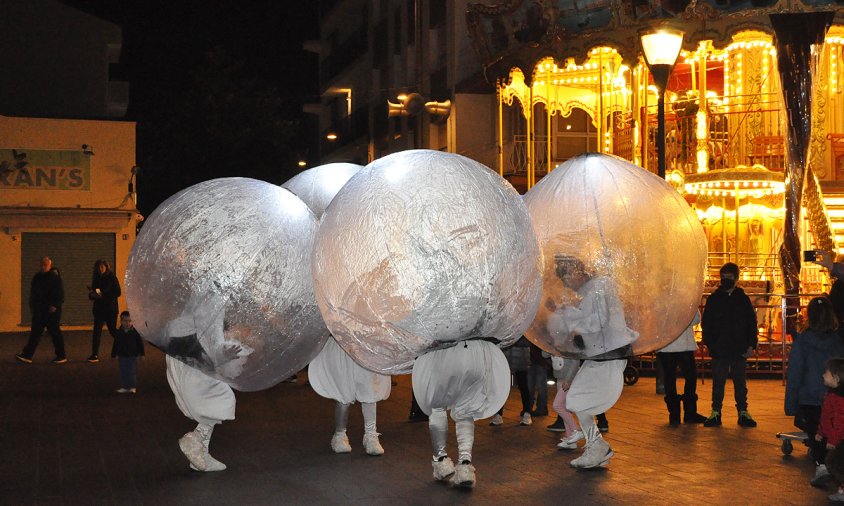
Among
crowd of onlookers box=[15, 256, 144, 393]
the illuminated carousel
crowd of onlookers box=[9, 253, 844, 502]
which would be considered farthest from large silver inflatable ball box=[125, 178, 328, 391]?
crowd of onlookers box=[15, 256, 144, 393]

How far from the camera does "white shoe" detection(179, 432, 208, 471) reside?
29.2 feet

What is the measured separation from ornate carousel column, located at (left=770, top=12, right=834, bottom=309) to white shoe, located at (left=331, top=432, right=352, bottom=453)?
918cm

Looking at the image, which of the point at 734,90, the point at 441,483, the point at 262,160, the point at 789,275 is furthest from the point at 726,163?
the point at 262,160

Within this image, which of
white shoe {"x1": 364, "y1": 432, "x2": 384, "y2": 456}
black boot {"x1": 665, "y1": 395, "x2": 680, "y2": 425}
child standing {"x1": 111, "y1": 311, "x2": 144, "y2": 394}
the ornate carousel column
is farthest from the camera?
the ornate carousel column

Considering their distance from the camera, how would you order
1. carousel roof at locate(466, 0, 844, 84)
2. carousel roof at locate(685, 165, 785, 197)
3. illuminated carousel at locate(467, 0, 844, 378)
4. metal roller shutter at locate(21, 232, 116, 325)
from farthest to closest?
metal roller shutter at locate(21, 232, 116, 325) → carousel roof at locate(685, 165, 785, 197) → carousel roof at locate(466, 0, 844, 84) → illuminated carousel at locate(467, 0, 844, 378)

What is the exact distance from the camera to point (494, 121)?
1303 inches

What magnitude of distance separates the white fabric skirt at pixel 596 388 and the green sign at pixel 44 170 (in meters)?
24.6

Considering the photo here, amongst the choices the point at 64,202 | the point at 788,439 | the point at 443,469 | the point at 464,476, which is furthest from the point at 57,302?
the point at 788,439

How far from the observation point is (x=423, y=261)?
734cm

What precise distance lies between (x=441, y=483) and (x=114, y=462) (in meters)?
2.87

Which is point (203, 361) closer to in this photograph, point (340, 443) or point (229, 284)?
point (229, 284)

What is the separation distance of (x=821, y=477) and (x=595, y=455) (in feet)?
5.48

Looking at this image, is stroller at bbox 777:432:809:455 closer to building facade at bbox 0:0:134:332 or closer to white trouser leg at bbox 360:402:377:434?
white trouser leg at bbox 360:402:377:434

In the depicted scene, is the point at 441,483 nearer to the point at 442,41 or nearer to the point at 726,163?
the point at 726,163
